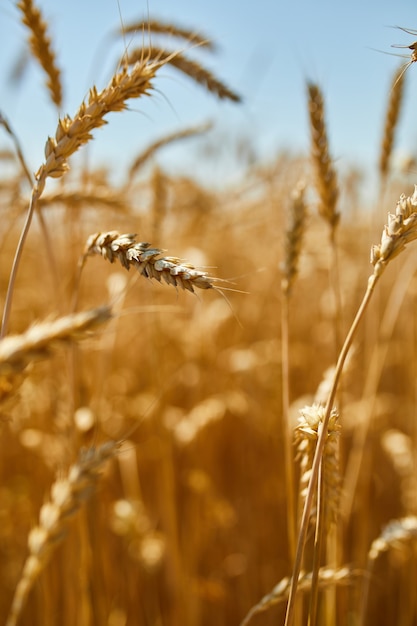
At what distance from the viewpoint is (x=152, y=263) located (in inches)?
23.6

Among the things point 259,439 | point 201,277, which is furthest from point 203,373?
point 201,277

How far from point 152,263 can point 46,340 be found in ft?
0.69

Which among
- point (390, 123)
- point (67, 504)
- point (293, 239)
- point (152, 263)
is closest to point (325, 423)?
point (152, 263)

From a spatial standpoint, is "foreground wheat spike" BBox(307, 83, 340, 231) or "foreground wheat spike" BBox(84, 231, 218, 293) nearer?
"foreground wheat spike" BBox(84, 231, 218, 293)

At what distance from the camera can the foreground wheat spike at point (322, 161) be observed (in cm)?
104

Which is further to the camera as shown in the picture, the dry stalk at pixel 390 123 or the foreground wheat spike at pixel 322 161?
the dry stalk at pixel 390 123

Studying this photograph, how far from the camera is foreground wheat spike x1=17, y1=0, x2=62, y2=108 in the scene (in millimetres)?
1006

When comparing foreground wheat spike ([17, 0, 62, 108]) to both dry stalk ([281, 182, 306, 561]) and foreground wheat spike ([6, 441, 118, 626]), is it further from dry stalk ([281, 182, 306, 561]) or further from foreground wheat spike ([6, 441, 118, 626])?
foreground wheat spike ([6, 441, 118, 626])

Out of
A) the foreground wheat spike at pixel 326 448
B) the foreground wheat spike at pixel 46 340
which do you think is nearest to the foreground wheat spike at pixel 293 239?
the foreground wheat spike at pixel 326 448

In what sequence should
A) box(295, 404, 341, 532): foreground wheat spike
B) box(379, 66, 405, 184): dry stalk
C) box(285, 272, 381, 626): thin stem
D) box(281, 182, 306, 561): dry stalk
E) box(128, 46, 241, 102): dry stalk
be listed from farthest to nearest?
box(379, 66, 405, 184): dry stalk → box(128, 46, 241, 102): dry stalk → box(281, 182, 306, 561): dry stalk → box(295, 404, 341, 532): foreground wheat spike → box(285, 272, 381, 626): thin stem

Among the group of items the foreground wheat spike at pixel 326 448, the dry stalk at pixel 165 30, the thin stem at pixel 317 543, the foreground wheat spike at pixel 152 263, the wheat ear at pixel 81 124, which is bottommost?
the thin stem at pixel 317 543

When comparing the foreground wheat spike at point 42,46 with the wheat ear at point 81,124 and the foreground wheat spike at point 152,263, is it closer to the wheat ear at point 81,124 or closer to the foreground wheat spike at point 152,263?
the wheat ear at point 81,124

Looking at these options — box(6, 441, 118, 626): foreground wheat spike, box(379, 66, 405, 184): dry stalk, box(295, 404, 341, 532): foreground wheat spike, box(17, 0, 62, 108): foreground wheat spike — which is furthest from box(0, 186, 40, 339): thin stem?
box(379, 66, 405, 184): dry stalk

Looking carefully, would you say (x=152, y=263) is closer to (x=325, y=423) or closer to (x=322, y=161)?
(x=325, y=423)
